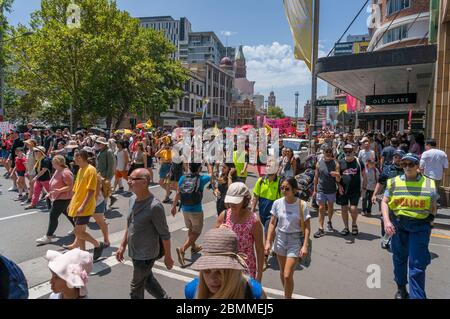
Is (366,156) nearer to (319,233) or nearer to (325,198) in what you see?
(325,198)

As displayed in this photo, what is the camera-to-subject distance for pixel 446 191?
1034 cm

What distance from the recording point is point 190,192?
5738 millimetres

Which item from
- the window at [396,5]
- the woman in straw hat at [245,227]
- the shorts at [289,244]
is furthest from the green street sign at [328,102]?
the window at [396,5]

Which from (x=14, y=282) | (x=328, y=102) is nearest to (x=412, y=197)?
(x=14, y=282)

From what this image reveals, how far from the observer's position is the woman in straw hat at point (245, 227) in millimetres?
3719

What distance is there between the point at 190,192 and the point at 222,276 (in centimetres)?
357

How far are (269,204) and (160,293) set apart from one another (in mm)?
2368

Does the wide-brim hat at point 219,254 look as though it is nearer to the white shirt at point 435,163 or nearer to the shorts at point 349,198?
the shorts at point 349,198

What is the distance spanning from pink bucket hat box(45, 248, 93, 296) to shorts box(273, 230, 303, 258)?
2.38 meters

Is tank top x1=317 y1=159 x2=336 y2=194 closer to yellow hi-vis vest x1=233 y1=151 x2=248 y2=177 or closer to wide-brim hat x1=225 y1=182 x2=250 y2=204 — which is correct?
yellow hi-vis vest x1=233 y1=151 x2=248 y2=177

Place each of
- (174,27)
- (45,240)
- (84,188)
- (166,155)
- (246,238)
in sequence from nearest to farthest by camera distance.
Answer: (246,238) → (84,188) → (45,240) → (166,155) → (174,27)

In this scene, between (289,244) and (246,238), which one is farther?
(289,244)
